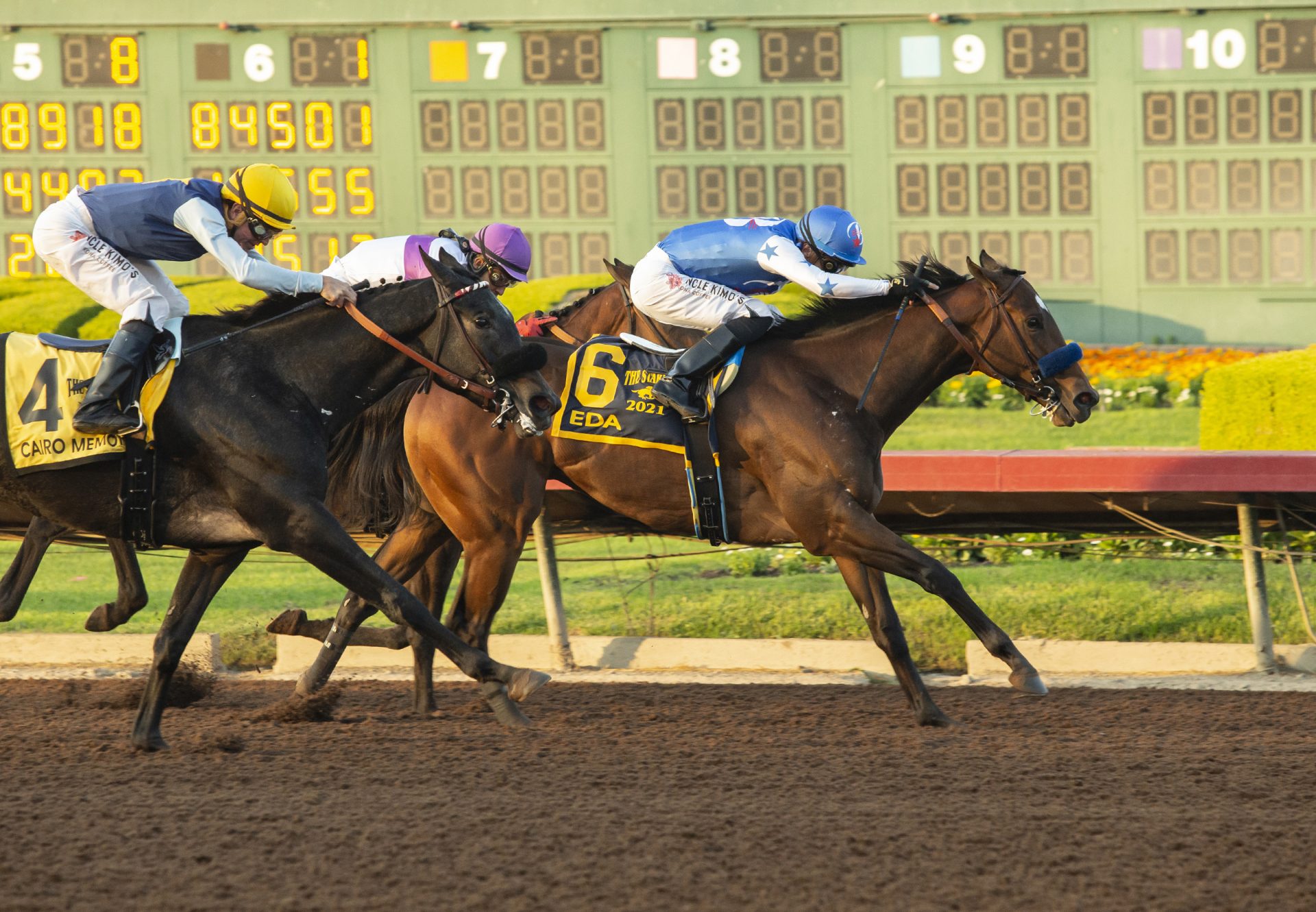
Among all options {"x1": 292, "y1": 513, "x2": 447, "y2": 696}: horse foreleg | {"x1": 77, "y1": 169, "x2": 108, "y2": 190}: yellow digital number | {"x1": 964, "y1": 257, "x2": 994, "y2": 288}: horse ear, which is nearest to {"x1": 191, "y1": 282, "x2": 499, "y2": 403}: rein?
{"x1": 292, "y1": 513, "x2": 447, "y2": 696}: horse foreleg

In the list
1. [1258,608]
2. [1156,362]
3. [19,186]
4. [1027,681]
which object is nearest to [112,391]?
[1027,681]

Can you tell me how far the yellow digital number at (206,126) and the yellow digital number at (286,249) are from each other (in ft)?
3.54

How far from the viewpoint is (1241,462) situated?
604 centimetres

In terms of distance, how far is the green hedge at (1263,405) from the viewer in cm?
909

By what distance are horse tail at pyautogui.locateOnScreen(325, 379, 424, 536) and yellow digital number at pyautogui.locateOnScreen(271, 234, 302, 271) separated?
23.4 feet

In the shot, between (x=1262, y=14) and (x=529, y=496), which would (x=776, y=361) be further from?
(x=1262, y=14)

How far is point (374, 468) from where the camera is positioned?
18.6 ft

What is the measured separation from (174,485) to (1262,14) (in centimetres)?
1153

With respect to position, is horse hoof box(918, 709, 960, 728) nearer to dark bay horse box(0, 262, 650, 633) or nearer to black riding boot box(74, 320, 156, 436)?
dark bay horse box(0, 262, 650, 633)

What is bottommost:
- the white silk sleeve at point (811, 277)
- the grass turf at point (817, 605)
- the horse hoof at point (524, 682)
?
the grass turf at point (817, 605)

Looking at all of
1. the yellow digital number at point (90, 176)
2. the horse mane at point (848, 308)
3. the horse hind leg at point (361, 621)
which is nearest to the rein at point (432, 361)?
the horse hind leg at point (361, 621)

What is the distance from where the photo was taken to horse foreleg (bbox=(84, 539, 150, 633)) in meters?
5.64

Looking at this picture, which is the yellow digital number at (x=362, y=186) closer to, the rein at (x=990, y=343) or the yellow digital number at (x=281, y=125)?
the yellow digital number at (x=281, y=125)

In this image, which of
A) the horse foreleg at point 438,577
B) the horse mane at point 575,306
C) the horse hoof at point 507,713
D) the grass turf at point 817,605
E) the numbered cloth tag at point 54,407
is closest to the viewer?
the numbered cloth tag at point 54,407
